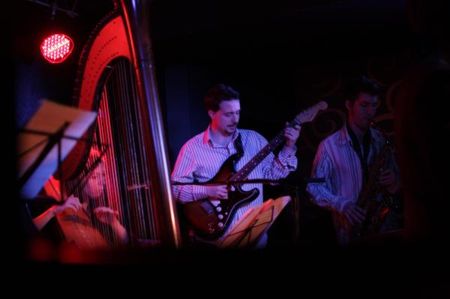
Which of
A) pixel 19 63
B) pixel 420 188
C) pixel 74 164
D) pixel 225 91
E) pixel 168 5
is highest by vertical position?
pixel 168 5

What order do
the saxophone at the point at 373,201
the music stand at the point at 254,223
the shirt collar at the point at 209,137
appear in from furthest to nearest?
1. the shirt collar at the point at 209,137
2. the saxophone at the point at 373,201
3. the music stand at the point at 254,223

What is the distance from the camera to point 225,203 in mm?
4316

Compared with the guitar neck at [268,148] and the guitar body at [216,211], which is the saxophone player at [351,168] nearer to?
the guitar neck at [268,148]

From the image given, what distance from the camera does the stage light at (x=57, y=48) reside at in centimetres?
451

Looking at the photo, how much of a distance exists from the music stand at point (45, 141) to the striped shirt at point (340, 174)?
317 cm

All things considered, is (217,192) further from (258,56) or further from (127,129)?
(127,129)

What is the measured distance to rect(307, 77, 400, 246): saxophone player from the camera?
436cm

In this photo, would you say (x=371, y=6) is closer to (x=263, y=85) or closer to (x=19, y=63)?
(x=263, y=85)

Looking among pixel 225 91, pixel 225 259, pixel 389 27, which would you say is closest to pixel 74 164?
pixel 225 259

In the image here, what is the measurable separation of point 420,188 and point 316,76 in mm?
4500

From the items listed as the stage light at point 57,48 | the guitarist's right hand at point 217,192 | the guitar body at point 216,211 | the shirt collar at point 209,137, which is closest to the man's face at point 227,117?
the shirt collar at point 209,137

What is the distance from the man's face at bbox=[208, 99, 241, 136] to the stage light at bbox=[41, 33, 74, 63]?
142 cm

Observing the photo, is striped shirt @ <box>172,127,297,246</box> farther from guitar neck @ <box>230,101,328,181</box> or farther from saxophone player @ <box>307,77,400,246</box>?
saxophone player @ <box>307,77,400,246</box>

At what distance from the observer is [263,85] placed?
227 inches
